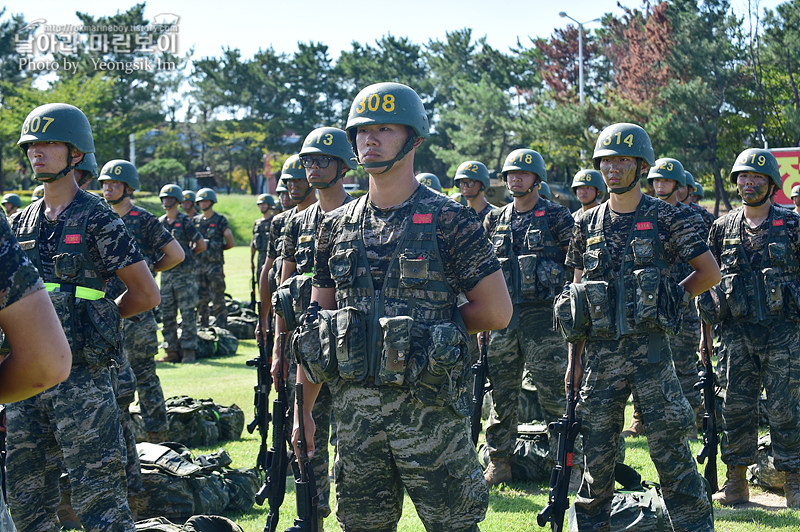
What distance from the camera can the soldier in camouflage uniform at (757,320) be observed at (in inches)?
263

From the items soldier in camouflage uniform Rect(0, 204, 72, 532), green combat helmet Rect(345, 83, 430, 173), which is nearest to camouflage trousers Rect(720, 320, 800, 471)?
green combat helmet Rect(345, 83, 430, 173)

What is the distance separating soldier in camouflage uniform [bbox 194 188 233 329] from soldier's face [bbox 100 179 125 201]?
816 centimetres

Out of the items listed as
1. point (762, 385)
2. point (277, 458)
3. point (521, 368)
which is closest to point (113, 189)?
point (277, 458)

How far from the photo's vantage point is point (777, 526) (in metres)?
6.22

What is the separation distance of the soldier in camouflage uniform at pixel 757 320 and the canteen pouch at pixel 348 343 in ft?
13.6

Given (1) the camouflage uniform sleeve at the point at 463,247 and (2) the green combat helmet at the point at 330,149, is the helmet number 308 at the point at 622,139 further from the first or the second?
(1) the camouflage uniform sleeve at the point at 463,247

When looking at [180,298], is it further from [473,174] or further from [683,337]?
[683,337]

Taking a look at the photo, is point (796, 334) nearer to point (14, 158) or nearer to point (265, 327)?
point (265, 327)

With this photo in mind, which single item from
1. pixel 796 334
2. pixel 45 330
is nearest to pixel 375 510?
pixel 45 330

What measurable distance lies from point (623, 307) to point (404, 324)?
2.18 meters

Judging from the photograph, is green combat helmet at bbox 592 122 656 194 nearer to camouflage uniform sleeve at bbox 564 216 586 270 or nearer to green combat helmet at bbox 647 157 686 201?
camouflage uniform sleeve at bbox 564 216 586 270

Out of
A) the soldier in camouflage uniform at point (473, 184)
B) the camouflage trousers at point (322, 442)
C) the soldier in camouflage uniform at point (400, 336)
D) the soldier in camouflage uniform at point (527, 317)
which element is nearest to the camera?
the soldier in camouflage uniform at point (400, 336)

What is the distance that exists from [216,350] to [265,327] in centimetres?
770

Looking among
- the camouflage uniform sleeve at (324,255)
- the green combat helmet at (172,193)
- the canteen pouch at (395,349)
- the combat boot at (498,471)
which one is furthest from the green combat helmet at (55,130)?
the green combat helmet at (172,193)
